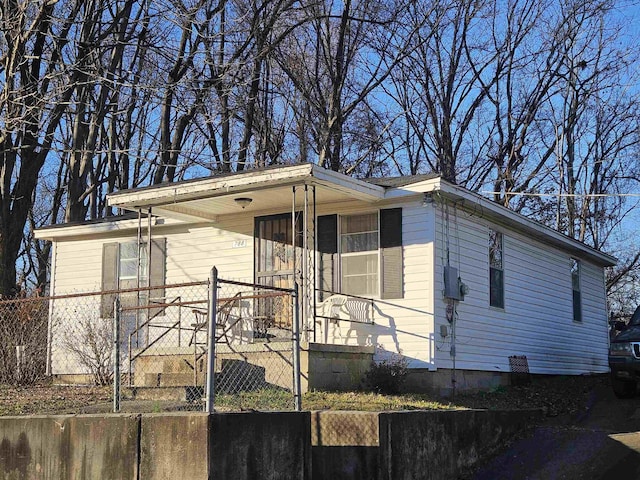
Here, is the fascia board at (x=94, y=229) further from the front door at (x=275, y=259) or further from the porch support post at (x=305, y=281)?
the porch support post at (x=305, y=281)

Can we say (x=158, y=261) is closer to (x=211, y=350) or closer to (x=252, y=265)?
(x=252, y=265)

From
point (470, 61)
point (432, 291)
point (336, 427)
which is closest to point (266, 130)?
point (470, 61)

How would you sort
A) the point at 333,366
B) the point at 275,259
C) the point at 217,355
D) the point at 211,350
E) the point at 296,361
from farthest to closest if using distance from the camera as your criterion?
1. the point at 275,259
2. the point at 217,355
3. the point at 333,366
4. the point at 296,361
5. the point at 211,350

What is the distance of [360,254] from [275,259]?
66.5 inches

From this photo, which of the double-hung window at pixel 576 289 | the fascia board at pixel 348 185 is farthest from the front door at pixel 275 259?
the double-hung window at pixel 576 289

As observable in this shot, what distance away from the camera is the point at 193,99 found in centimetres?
1590

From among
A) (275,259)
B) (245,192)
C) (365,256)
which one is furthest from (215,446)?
(275,259)

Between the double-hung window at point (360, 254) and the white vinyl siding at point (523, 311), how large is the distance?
3.54 feet

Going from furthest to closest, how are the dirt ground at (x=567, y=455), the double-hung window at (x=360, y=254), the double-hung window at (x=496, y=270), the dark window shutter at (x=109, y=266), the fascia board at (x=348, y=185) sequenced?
the dark window shutter at (x=109, y=266) < the double-hung window at (x=496, y=270) < the double-hung window at (x=360, y=254) < the fascia board at (x=348, y=185) < the dirt ground at (x=567, y=455)

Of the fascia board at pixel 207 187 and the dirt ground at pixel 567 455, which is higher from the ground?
the fascia board at pixel 207 187

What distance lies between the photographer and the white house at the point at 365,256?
12633 millimetres

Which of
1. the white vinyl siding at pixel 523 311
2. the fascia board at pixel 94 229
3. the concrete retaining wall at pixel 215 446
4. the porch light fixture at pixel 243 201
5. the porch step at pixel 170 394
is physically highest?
the porch light fixture at pixel 243 201

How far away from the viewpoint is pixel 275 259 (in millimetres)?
14164

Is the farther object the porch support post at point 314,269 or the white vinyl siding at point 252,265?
the white vinyl siding at point 252,265
